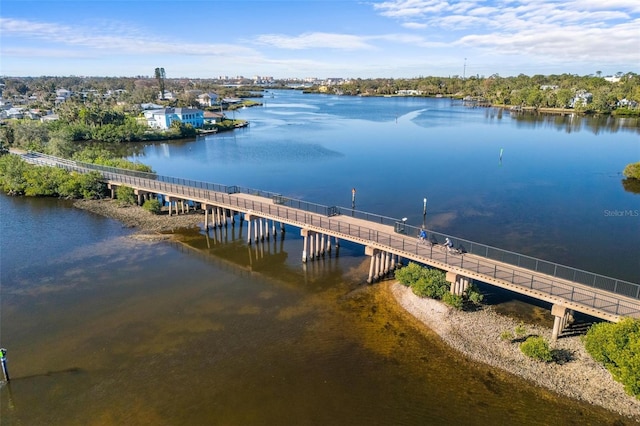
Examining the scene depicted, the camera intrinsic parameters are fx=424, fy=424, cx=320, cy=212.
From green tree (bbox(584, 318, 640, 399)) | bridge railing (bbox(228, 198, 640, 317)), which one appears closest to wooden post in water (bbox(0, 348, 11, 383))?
bridge railing (bbox(228, 198, 640, 317))

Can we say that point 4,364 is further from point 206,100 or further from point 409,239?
point 206,100

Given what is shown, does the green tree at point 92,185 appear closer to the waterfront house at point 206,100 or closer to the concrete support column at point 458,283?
the concrete support column at point 458,283

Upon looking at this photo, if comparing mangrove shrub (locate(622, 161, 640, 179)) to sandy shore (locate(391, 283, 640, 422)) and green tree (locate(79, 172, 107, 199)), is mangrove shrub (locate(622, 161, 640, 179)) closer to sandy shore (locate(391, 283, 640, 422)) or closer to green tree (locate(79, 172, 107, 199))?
sandy shore (locate(391, 283, 640, 422))

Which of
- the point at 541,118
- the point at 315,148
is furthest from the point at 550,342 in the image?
the point at 541,118

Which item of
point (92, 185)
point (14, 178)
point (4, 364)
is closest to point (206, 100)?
point (14, 178)

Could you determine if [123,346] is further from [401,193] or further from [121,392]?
[401,193]

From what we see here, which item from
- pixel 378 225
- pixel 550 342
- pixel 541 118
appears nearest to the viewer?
pixel 550 342

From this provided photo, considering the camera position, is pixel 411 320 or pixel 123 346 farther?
pixel 411 320
